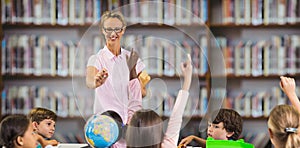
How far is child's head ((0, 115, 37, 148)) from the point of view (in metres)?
1.78

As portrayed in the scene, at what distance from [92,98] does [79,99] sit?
55 mm

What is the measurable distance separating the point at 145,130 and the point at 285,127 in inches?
18.7

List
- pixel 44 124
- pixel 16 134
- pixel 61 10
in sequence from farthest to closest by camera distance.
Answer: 1. pixel 61 10
2. pixel 44 124
3. pixel 16 134

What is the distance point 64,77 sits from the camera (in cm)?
418

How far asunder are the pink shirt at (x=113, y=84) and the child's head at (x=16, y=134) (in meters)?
0.31

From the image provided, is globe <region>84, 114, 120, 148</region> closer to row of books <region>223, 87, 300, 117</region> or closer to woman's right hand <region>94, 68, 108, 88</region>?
woman's right hand <region>94, 68, 108, 88</region>

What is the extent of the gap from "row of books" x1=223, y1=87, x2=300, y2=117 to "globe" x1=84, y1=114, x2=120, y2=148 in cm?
256

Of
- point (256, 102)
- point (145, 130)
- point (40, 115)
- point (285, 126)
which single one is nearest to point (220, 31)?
point (256, 102)

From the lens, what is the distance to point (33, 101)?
13.6 feet

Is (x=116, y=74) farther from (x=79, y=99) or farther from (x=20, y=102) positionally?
(x=20, y=102)

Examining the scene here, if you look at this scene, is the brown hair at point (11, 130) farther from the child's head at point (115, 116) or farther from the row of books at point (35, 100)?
the row of books at point (35, 100)

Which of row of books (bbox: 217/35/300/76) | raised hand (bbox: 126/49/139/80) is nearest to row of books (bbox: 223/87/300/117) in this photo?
row of books (bbox: 217/35/300/76)

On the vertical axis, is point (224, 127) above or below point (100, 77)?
below

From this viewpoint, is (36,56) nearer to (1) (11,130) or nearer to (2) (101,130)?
(1) (11,130)
